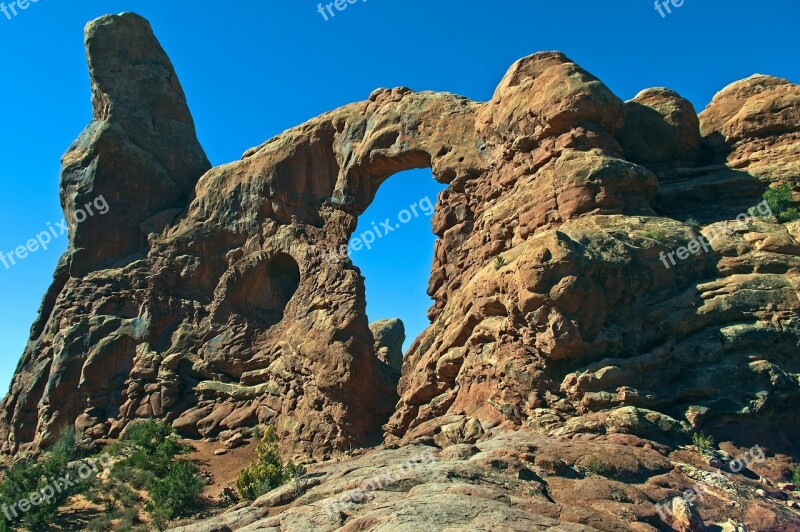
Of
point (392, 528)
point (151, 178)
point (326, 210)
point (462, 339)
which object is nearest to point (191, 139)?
point (151, 178)

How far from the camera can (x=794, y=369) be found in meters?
17.3

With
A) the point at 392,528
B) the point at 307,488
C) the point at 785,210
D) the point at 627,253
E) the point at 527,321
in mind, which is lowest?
the point at 392,528

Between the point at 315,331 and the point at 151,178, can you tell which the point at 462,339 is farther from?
the point at 151,178

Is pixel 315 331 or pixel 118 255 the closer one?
pixel 315 331

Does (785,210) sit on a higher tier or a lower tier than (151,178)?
lower

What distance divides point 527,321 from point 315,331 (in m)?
11.4

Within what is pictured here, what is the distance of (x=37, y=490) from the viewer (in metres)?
22.0

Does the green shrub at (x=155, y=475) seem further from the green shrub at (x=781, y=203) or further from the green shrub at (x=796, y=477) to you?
the green shrub at (x=781, y=203)

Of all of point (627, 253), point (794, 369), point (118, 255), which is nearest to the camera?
point (794, 369)

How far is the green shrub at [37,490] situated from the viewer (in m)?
20.8

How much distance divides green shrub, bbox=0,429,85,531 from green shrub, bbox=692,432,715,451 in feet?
56.9

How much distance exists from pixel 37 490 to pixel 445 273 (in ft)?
47.8

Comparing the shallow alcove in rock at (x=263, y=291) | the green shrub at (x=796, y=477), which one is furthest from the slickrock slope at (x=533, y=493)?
the shallow alcove in rock at (x=263, y=291)

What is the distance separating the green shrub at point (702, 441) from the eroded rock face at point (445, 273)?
1.15 feet
